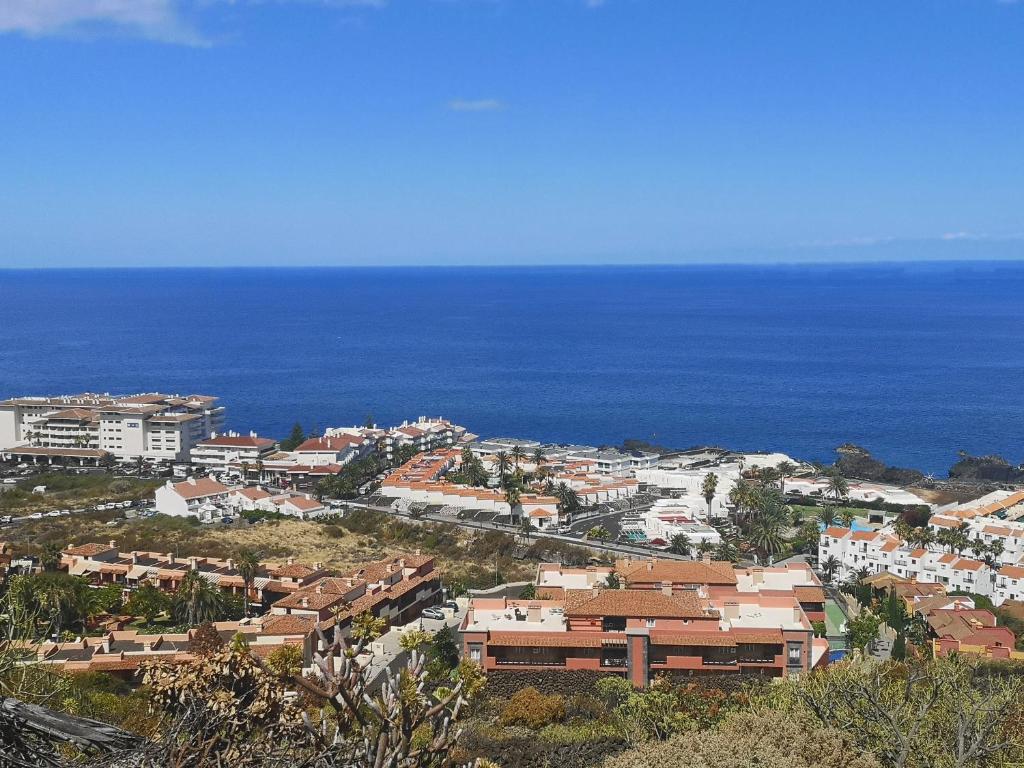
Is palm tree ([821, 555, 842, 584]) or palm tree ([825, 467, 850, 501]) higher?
palm tree ([825, 467, 850, 501])

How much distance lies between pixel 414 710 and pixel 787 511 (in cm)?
3945

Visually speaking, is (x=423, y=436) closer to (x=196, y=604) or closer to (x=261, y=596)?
(x=261, y=596)

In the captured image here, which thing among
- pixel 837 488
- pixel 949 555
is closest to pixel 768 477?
pixel 837 488

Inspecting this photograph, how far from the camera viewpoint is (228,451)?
59438mm

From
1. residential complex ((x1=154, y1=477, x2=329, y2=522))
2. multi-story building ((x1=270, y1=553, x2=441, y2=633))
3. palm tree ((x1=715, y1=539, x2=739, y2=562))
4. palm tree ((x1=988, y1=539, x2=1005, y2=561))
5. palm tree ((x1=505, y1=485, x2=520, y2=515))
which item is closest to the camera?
multi-story building ((x1=270, y1=553, x2=441, y2=633))

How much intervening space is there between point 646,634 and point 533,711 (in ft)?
12.5

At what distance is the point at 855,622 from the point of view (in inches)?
1102

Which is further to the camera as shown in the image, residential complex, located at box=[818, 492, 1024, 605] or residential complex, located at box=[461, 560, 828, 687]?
residential complex, located at box=[818, 492, 1024, 605]

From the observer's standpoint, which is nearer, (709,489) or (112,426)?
(709,489)

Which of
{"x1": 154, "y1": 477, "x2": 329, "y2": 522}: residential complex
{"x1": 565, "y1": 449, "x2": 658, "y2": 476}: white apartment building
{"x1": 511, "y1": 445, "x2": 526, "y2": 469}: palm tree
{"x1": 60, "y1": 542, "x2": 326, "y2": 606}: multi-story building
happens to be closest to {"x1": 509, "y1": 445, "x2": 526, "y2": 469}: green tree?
{"x1": 511, "y1": 445, "x2": 526, "y2": 469}: palm tree

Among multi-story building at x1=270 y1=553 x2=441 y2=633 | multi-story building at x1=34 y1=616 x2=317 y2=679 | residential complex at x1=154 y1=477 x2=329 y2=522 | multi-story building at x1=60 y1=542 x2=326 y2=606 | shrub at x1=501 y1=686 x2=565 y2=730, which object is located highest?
shrub at x1=501 y1=686 x2=565 y2=730

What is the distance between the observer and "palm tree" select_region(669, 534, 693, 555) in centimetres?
3948

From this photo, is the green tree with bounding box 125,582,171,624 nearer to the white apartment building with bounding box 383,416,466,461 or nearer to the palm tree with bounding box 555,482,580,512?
the palm tree with bounding box 555,482,580,512

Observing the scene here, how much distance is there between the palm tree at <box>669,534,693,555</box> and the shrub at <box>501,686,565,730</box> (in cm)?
2019
